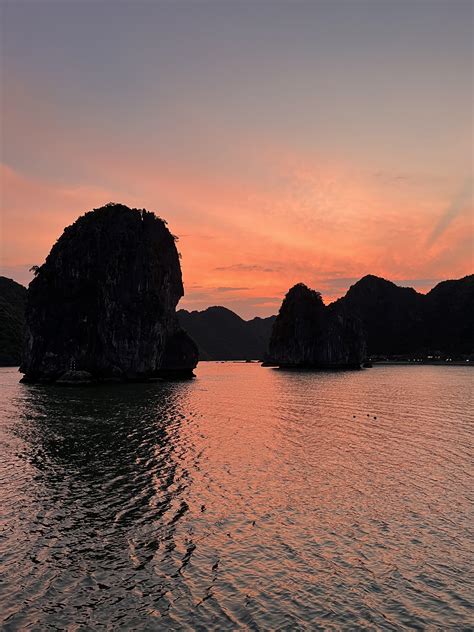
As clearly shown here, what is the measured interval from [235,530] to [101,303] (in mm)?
112379

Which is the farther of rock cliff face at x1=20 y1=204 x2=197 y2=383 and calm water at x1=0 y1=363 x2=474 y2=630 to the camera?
rock cliff face at x1=20 y1=204 x2=197 y2=383

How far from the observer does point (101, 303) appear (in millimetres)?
126875

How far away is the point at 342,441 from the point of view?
147ft

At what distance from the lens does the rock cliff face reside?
397 feet

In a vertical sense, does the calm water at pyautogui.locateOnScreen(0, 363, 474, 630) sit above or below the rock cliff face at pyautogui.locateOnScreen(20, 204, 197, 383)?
below

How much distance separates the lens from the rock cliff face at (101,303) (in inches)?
4766

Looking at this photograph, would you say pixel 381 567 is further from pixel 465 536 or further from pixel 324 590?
pixel 465 536

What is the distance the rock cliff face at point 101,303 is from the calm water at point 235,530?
74.9 meters

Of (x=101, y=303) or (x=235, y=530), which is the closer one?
(x=235, y=530)

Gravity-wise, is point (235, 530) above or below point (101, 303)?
below

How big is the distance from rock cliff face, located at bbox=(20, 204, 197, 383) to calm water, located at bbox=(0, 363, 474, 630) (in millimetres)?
74897

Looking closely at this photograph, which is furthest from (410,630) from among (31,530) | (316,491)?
(31,530)

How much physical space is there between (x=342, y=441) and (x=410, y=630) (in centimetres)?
3128

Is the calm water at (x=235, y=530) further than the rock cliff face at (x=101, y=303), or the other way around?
the rock cliff face at (x=101, y=303)
